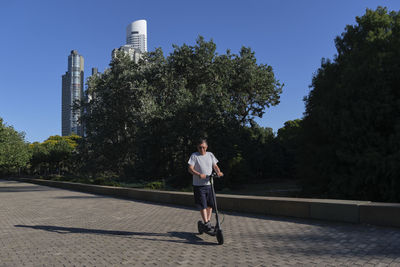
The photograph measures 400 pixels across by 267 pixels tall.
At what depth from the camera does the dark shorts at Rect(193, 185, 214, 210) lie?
5.47 m

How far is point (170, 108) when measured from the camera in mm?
23672

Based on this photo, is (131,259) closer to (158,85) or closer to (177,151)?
(177,151)

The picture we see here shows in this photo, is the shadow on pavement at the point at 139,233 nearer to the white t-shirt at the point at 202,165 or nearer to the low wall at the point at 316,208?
the white t-shirt at the point at 202,165

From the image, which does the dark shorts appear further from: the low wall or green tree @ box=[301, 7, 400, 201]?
green tree @ box=[301, 7, 400, 201]

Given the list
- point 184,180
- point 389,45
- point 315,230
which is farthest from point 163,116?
point 315,230

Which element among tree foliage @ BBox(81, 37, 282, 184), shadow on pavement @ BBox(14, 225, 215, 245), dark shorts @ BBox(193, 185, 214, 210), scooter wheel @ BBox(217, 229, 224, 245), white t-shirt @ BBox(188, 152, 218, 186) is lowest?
shadow on pavement @ BBox(14, 225, 215, 245)

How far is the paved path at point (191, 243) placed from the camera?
13.6 feet

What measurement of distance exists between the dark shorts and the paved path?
0.55 metres

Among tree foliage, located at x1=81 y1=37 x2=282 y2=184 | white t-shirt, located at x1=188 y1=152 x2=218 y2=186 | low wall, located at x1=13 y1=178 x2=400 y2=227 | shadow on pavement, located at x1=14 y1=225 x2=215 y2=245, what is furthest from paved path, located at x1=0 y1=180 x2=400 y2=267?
tree foliage, located at x1=81 y1=37 x2=282 y2=184

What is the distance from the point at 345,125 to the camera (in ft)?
47.5

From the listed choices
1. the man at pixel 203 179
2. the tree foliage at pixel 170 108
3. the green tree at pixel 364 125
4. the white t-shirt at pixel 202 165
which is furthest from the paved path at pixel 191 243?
the tree foliage at pixel 170 108

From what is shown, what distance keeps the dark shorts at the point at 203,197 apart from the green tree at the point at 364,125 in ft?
32.1

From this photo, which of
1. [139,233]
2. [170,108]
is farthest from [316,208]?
[170,108]

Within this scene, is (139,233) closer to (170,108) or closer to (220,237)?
(220,237)
